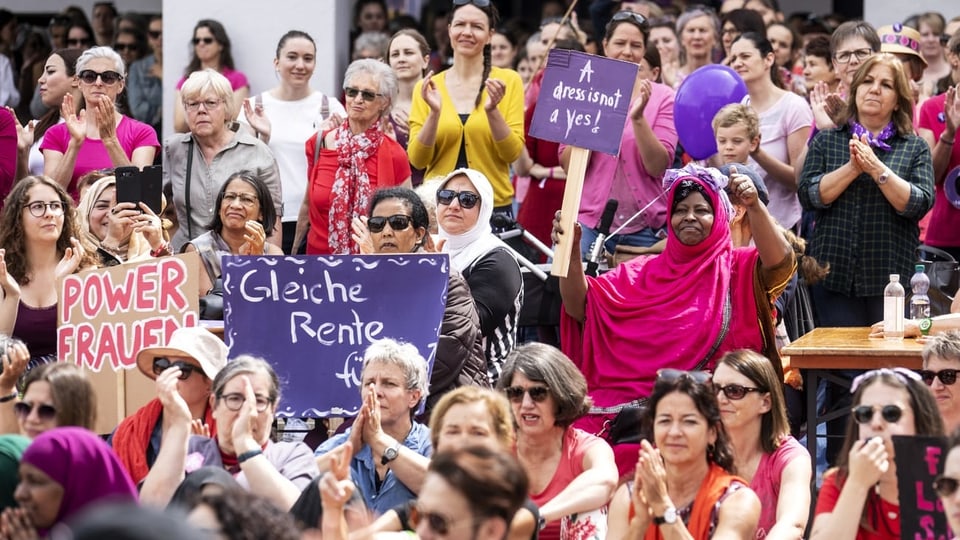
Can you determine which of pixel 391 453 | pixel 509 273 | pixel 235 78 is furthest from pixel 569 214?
pixel 235 78

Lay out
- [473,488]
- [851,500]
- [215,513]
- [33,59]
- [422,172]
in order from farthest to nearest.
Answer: [33,59]
[422,172]
[851,500]
[473,488]
[215,513]

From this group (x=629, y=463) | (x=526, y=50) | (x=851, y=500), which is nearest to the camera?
(x=851, y=500)

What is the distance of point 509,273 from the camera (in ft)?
28.4

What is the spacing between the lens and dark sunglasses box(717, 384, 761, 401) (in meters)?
7.18

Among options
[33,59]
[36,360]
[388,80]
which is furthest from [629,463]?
[33,59]

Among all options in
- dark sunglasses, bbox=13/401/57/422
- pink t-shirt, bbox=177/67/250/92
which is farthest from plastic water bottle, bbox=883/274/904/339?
pink t-shirt, bbox=177/67/250/92

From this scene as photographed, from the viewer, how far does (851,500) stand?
6.25m

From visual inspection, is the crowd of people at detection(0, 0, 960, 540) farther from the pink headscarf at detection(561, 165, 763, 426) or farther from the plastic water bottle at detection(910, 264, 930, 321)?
the plastic water bottle at detection(910, 264, 930, 321)

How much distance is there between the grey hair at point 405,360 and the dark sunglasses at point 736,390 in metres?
1.12

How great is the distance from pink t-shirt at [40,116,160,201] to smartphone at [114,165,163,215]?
4.11ft

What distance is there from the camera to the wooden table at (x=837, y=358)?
8.12m

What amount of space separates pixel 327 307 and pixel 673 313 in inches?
59.7

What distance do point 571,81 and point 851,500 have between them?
3.06m

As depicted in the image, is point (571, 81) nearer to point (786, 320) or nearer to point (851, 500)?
point (786, 320)
